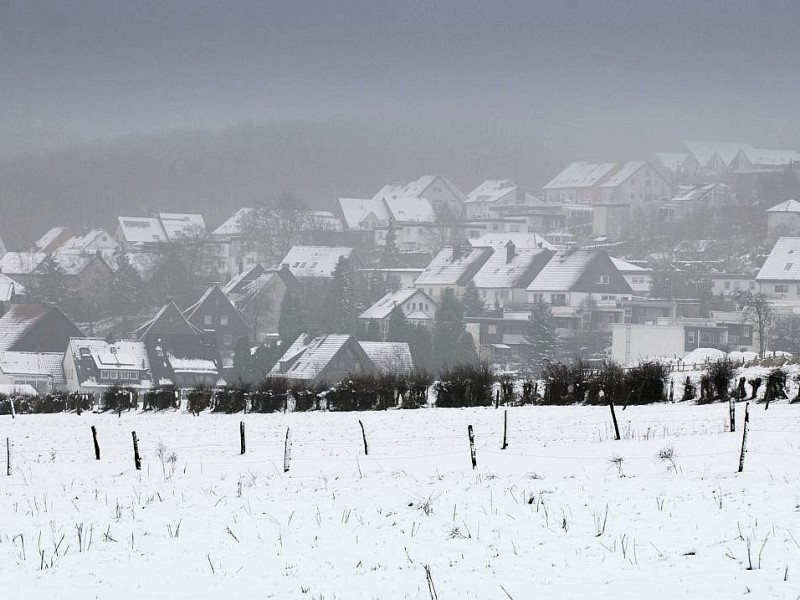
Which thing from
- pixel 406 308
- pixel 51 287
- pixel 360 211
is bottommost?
pixel 406 308

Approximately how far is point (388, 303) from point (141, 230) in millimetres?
81051

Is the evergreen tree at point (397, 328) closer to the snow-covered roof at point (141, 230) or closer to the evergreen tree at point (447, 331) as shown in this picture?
the evergreen tree at point (447, 331)

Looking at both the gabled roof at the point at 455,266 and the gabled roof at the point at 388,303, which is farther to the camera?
the gabled roof at the point at 455,266

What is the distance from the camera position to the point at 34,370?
83.4m

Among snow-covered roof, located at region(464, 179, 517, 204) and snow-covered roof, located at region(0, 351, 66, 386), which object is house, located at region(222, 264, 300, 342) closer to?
snow-covered roof, located at region(0, 351, 66, 386)

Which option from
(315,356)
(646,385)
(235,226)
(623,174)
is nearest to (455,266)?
(235,226)

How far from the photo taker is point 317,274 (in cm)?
12038

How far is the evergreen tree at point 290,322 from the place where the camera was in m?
87.3

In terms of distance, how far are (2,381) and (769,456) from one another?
74564mm

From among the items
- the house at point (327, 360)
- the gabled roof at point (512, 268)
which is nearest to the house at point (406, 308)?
the gabled roof at point (512, 268)

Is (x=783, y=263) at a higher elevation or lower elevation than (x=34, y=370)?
higher

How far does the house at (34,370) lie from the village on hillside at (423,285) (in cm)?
16

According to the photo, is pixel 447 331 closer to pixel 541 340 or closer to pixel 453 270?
pixel 541 340

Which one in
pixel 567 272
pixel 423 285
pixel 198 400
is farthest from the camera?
pixel 423 285
